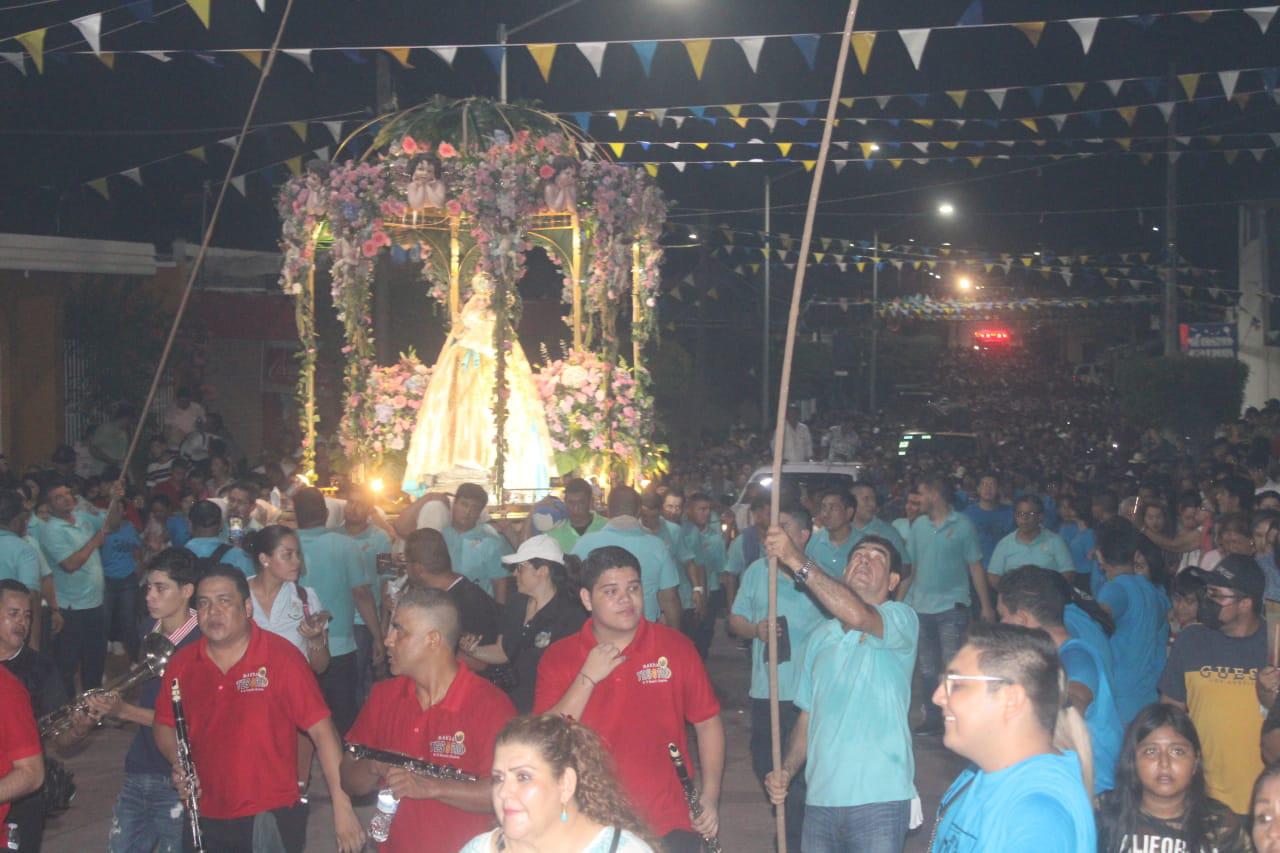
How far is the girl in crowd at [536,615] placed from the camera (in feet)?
24.0

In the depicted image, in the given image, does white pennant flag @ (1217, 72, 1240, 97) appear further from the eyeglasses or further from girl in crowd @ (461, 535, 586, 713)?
the eyeglasses

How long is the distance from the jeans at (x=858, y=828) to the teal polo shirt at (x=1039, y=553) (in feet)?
17.4

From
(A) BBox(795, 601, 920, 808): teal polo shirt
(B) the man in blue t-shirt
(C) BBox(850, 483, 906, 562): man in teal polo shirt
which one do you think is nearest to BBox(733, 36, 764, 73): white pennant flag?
(C) BBox(850, 483, 906, 562): man in teal polo shirt

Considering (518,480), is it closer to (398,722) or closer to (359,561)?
(359,561)

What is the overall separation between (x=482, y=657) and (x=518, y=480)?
297 inches

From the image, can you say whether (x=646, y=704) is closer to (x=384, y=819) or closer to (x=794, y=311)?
(x=384, y=819)

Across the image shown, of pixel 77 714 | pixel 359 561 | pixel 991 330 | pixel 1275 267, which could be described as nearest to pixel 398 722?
pixel 77 714

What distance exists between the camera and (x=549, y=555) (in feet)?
24.8

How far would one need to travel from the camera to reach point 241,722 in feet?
18.8

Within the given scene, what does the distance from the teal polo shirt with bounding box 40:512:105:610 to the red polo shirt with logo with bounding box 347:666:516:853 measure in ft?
21.5

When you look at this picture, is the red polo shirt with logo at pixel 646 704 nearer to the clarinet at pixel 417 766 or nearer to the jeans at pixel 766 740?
the clarinet at pixel 417 766

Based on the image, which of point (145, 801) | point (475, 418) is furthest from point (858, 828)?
point (475, 418)

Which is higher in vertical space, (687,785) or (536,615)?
(536,615)

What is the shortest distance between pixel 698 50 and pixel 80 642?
6.66m
